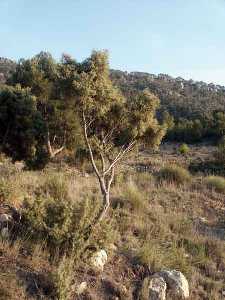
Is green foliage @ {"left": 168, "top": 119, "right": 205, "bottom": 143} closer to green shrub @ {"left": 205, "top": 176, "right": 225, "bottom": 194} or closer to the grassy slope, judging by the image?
green shrub @ {"left": 205, "top": 176, "right": 225, "bottom": 194}

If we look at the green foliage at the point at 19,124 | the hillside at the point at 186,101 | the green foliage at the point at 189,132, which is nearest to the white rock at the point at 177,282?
the green foliage at the point at 19,124

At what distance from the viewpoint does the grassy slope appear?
5.84 metres

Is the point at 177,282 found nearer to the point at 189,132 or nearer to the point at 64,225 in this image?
the point at 64,225

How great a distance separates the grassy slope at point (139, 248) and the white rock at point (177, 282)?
0.27m

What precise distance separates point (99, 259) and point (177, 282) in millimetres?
1319

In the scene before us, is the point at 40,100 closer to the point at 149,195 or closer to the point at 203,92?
the point at 149,195

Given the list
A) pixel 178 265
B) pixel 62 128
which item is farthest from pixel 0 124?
pixel 178 265

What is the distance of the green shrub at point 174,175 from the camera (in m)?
15.7

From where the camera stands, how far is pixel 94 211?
22.9 ft

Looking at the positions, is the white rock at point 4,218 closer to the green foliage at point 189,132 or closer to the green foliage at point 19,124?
the green foliage at point 19,124

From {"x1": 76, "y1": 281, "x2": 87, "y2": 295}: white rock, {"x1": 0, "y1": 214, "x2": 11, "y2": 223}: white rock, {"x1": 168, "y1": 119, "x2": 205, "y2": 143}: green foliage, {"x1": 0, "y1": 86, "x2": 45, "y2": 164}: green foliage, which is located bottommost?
{"x1": 168, "y1": 119, "x2": 205, "y2": 143}: green foliage

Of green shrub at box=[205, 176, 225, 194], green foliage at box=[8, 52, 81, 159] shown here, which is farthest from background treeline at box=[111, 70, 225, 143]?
green shrub at box=[205, 176, 225, 194]

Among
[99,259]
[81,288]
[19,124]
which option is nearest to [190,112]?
[19,124]

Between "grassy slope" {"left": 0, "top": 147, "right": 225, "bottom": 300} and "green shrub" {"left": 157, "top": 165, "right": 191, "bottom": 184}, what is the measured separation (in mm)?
1911
